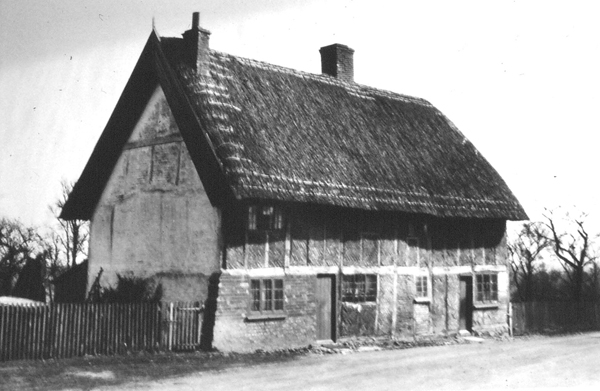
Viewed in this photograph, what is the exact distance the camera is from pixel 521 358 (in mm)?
17547

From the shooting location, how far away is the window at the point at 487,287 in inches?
981

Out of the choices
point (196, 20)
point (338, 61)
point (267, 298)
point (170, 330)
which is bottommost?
point (170, 330)

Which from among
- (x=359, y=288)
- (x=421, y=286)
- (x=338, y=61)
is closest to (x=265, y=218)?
(x=359, y=288)

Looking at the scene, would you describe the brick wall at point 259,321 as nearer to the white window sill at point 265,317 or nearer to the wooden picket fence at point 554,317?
the white window sill at point 265,317

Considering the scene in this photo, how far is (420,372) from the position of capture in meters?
14.6

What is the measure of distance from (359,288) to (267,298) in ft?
11.6

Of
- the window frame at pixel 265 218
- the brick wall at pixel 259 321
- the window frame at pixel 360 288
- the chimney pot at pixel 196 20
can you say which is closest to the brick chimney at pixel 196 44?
the chimney pot at pixel 196 20

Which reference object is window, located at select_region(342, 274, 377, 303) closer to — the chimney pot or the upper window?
the upper window

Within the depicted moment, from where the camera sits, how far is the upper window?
60.4ft

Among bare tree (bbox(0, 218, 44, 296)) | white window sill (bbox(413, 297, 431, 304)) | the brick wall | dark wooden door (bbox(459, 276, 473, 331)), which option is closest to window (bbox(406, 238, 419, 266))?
white window sill (bbox(413, 297, 431, 304))

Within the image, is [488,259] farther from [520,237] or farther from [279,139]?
[520,237]

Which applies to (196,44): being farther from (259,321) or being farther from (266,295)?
(259,321)

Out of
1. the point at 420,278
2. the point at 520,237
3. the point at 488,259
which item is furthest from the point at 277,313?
the point at 520,237

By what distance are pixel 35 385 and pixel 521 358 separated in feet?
37.4
